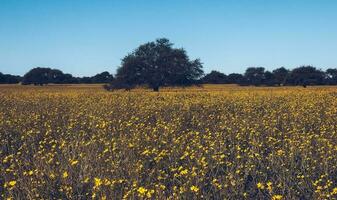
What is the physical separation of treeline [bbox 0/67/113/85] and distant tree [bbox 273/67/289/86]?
23.7 meters

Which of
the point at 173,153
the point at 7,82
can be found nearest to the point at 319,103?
the point at 173,153

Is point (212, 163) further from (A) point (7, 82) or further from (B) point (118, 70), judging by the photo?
(A) point (7, 82)

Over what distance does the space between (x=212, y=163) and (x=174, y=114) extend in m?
5.57

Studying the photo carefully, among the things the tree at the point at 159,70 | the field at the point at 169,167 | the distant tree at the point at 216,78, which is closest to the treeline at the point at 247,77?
the distant tree at the point at 216,78

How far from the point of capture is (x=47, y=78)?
2931 inches

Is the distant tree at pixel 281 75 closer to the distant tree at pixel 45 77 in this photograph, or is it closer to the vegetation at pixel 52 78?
the vegetation at pixel 52 78

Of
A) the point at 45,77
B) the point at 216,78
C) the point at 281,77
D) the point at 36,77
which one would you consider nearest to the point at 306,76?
the point at 281,77

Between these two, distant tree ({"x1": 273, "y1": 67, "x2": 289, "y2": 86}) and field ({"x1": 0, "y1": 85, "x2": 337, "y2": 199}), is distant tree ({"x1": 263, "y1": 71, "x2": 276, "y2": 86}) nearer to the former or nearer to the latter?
distant tree ({"x1": 273, "y1": 67, "x2": 289, "y2": 86})

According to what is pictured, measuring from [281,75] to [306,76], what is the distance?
5.46m

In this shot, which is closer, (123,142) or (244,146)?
(123,142)

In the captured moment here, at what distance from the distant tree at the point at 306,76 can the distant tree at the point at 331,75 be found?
2110 mm

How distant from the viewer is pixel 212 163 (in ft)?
22.1

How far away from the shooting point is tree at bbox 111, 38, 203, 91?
42312 mm

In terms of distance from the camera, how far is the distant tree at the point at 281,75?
62100mm
